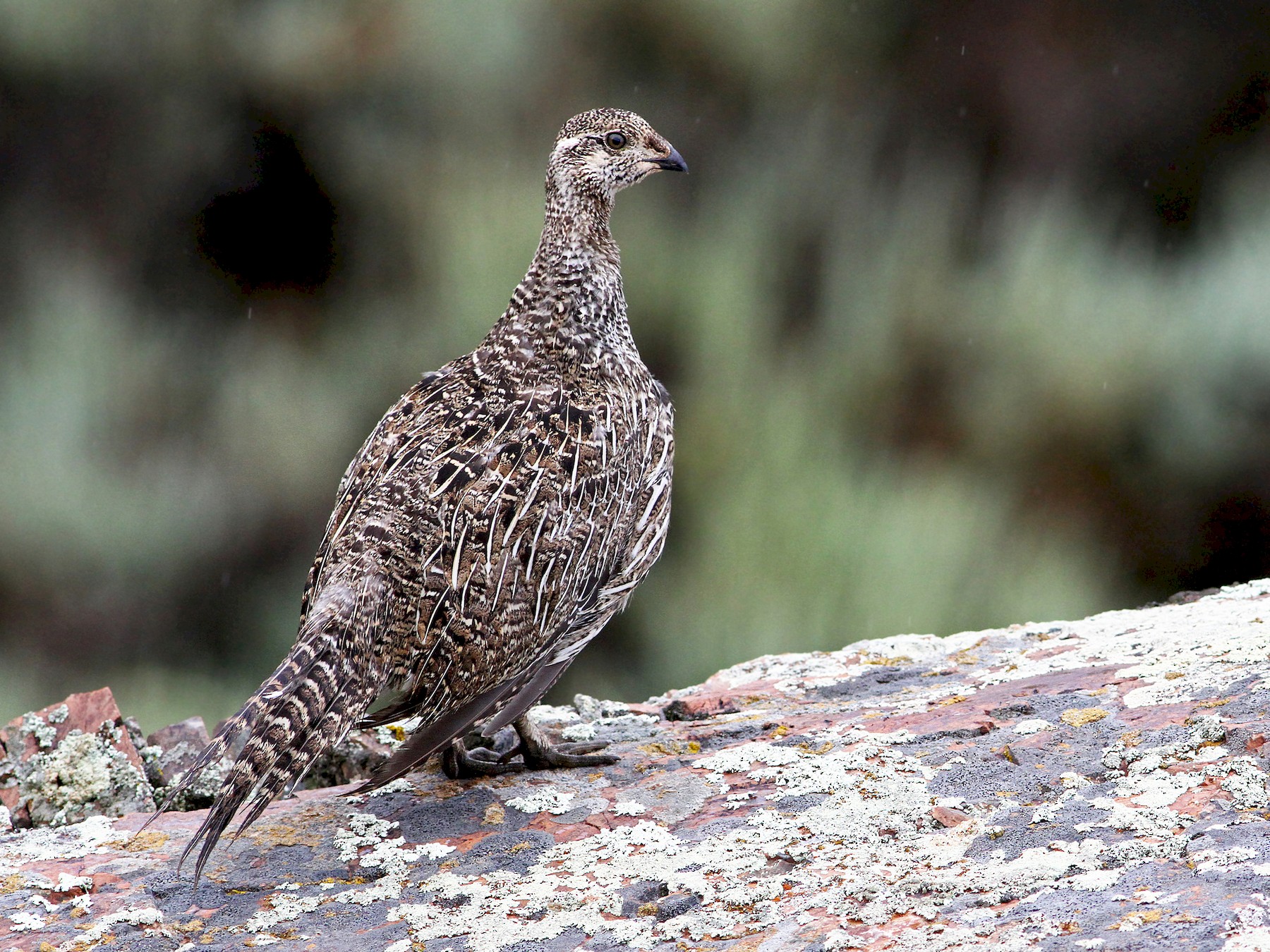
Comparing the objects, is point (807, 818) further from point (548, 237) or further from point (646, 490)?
point (548, 237)

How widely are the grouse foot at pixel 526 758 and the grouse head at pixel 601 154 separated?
75.2 inches

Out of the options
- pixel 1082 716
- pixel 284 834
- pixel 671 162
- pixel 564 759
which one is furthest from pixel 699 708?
pixel 671 162

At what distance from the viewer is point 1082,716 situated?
10.7ft

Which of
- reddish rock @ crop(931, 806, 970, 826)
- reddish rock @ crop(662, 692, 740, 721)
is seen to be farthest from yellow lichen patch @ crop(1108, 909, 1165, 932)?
reddish rock @ crop(662, 692, 740, 721)

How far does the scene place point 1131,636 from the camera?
402 centimetres

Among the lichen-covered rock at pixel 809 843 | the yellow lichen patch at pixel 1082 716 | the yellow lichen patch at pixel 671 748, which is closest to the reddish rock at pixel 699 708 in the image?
the lichen-covered rock at pixel 809 843

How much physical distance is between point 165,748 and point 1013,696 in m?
2.79

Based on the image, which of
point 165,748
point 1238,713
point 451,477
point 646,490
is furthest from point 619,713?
point 1238,713

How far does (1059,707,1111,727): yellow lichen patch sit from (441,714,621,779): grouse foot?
134cm

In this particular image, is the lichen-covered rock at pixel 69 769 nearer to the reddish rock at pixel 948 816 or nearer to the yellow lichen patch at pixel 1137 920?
the reddish rock at pixel 948 816

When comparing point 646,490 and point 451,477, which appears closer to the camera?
point 451,477

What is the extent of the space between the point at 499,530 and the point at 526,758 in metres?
0.77

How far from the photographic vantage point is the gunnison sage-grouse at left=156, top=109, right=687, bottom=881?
318cm

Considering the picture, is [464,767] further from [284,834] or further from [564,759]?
[284,834]
